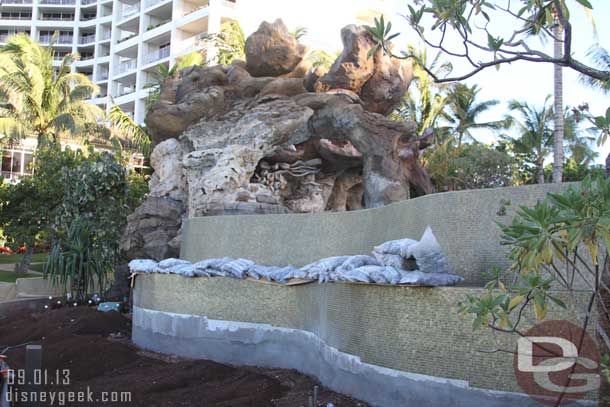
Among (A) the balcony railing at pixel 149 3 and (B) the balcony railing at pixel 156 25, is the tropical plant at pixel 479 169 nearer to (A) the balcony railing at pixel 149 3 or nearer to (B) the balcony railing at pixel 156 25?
(B) the balcony railing at pixel 156 25

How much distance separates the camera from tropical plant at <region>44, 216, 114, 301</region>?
19.3m

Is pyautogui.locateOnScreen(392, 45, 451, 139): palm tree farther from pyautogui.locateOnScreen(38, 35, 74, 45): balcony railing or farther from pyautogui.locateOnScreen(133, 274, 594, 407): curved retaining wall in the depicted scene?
pyautogui.locateOnScreen(38, 35, 74, 45): balcony railing

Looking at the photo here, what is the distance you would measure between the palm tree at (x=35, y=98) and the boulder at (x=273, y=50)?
726 inches

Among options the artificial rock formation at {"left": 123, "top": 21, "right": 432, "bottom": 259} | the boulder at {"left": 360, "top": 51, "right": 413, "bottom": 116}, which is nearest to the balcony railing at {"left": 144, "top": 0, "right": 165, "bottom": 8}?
the artificial rock formation at {"left": 123, "top": 21, "right": 432, "bottom": 259}

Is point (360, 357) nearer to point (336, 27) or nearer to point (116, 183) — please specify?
point (116, 183)

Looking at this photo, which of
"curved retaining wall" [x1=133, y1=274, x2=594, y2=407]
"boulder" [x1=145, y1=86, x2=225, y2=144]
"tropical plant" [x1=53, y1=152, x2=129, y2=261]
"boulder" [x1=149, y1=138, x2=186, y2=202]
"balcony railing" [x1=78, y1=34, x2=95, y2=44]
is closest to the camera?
"curved retaining wall" [x1=133, y1=274, x2=594, y2=407]

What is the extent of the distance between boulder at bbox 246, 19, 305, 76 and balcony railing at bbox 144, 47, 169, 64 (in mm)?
33454

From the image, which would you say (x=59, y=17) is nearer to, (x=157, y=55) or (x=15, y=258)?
(x=157, y=55)

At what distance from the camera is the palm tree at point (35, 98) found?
3078 cm

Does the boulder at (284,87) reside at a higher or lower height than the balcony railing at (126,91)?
lower

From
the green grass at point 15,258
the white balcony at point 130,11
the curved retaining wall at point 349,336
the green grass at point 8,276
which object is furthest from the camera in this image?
the white balcony at point 130,11

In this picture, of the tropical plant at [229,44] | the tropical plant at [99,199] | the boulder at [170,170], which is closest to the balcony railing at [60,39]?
the tropical plant at [229,44]

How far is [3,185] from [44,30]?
41500 millimetres

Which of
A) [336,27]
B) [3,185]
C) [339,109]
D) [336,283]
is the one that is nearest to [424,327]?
[336,283]
